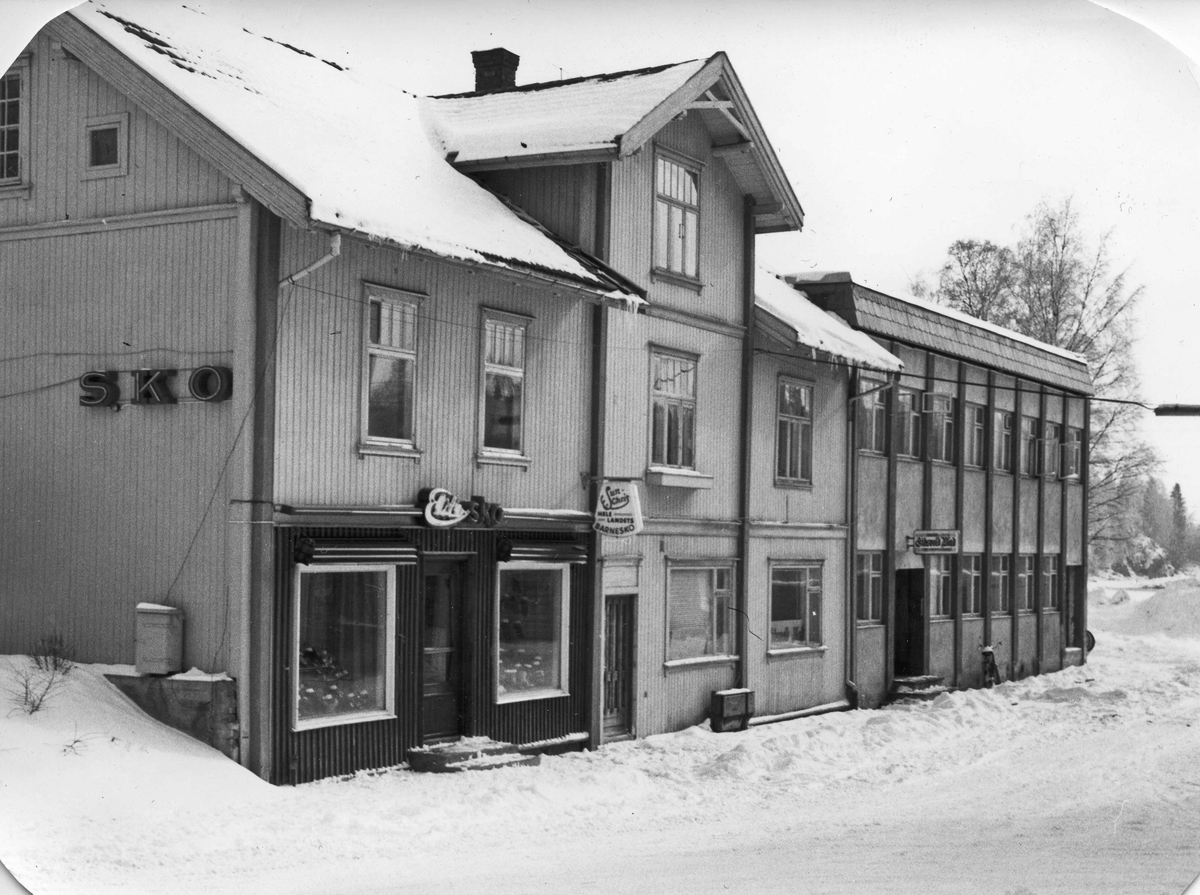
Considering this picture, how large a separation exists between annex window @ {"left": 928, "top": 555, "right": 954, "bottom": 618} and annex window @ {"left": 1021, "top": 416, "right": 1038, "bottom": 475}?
4477 mm

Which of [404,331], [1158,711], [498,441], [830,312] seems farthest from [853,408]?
[404,331]

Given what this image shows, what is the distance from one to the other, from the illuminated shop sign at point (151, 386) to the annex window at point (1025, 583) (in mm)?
22242

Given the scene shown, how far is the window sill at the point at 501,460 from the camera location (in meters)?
17.2

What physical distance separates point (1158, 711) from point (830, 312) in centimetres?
888

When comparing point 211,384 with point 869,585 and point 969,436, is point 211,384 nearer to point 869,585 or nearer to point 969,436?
point 869,585

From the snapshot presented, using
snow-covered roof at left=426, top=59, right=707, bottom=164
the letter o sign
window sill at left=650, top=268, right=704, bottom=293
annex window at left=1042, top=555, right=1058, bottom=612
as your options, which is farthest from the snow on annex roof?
annex window at left=1042, top=555, right=1058, bottom=612

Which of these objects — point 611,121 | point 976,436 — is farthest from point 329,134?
point 976,436

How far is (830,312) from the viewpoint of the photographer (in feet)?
86.9

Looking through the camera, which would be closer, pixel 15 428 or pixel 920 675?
pixel 15 428

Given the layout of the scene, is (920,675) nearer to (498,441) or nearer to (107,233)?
(498,441)

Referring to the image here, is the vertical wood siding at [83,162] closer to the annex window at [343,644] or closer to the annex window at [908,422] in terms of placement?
the annex window at [343,644]

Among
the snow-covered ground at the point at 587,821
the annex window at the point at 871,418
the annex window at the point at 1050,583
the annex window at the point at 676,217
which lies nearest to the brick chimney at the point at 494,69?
the annex window at the point at 676,217

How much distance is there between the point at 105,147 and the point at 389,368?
11.4ft

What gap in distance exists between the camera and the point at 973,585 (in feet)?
102
